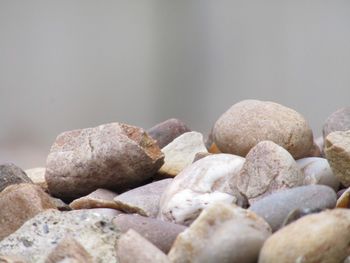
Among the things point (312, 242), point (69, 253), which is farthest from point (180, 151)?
point (312, 242)

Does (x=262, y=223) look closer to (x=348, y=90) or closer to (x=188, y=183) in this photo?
(x=188, y=183)

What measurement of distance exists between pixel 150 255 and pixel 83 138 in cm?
73

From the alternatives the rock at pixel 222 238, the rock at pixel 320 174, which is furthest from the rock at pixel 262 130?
the rock at pixel 222 238

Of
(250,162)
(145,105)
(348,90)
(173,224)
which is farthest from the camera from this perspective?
(145,105)

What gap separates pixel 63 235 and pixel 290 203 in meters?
0.41

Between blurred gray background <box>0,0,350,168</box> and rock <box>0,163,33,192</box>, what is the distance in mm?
1212

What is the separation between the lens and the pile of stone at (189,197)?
97 cm

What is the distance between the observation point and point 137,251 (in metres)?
1.00

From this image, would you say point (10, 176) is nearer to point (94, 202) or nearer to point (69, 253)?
point (94, 202)

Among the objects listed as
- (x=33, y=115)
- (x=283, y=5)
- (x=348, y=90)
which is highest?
(x=283, y=5)

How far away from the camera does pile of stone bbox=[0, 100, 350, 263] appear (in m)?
0.97

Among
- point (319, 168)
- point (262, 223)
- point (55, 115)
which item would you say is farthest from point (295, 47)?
point (262, 223)

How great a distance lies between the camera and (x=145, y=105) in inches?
116

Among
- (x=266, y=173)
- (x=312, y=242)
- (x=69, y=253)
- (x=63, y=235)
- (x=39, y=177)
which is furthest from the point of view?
(x=39, y=177)
